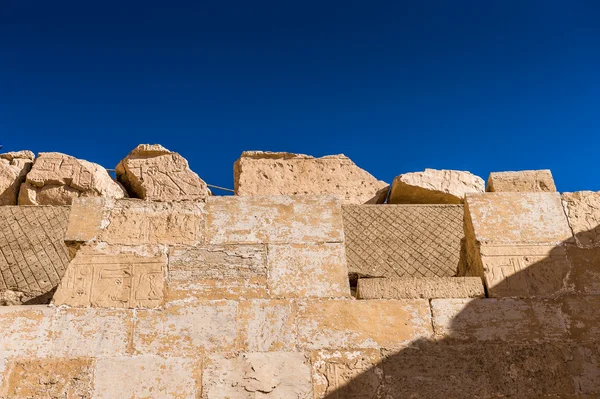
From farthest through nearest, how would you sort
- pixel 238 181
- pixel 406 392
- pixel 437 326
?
pixel 238 181
pixel 437 326
pixel 406 392

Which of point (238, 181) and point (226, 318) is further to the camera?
point (238, 181)

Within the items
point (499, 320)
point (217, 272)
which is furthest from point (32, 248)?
point (499, 320)

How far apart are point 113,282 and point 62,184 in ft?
13.6

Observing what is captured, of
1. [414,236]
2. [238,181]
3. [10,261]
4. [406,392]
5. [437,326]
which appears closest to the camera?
[406,392]

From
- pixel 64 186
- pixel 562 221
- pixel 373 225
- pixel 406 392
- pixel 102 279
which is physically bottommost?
pixel 406 392

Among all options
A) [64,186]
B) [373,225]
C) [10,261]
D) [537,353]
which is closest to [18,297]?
[10,261]

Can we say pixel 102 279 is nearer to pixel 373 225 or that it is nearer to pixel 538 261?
pixel 538 261

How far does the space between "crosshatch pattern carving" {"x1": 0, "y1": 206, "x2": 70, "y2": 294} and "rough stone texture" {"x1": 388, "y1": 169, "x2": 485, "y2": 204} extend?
4350mm

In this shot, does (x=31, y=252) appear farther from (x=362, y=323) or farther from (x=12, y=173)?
(x=362, y=323)

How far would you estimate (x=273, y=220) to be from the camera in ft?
14.1

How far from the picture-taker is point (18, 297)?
611 centimetres

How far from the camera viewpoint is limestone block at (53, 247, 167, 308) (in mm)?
3879

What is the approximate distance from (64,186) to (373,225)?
12.8 feet

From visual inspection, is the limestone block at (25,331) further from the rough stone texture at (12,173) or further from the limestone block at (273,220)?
the rough stone texture at (12,173)
